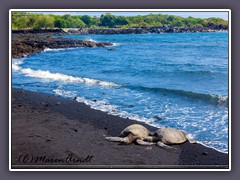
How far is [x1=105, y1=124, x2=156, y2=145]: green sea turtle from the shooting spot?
19.5 feet

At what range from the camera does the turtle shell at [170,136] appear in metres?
5.89

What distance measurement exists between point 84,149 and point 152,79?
16.3ft

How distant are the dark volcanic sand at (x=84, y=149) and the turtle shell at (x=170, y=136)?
120mm

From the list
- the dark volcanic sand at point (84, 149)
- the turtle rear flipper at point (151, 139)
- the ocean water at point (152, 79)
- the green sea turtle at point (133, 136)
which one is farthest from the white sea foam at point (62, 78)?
the turtle rear flipper at point (151, 139)

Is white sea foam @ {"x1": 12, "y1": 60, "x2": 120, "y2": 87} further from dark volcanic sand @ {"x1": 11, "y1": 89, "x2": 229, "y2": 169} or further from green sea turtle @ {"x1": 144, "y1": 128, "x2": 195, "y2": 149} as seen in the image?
green sea turtle @ {"x1": 144, "y1": 128, "x2": 195, "y2": 149}

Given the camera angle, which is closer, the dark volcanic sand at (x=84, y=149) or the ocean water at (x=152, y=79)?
the dark volcanic sand at (x=84, y=149)

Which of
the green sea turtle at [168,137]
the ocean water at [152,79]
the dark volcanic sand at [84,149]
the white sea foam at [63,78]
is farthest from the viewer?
the white sea foam at [63,78]

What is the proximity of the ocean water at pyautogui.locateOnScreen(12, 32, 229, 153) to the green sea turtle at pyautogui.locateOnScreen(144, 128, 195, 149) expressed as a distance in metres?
0.30

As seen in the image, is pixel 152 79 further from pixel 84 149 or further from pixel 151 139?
pixel 84 149

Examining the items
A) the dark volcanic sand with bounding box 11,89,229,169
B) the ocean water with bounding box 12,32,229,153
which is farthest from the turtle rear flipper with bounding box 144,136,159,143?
the ocean water with bounding box 12,32,229,153

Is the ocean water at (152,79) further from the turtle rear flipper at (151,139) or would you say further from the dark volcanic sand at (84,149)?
the turtle rear flipper at (151,139)

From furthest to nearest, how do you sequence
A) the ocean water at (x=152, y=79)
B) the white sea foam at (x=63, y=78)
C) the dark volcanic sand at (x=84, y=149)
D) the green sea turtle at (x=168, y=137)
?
the white sea foam at (x=63, y=78)
the ocean water at (x=152, y=79)
the green sea turtle at (x=168, y=137)
the dark volcanic sand at (x=84, y=149)

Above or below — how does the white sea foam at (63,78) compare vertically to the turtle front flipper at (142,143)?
above

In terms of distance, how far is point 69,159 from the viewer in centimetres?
525
